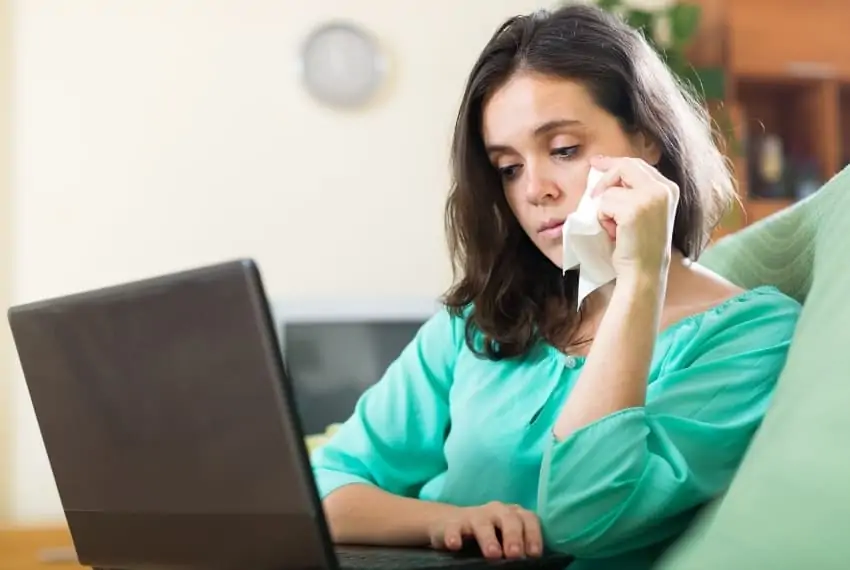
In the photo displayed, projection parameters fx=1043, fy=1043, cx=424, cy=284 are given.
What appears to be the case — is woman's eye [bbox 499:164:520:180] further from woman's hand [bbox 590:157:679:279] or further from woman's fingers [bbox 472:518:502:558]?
woman's fingers [bbox 472:518:502:558]

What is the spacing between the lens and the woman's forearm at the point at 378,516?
981 mm

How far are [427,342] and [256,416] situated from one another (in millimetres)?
631

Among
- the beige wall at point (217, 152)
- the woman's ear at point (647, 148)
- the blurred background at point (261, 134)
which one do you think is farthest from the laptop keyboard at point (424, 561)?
the beige wall at point (217, 152)

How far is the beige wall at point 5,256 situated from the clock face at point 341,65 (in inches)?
32.5

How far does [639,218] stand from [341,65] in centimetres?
233

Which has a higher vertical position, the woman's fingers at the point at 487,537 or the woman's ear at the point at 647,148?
the woman's ear at the point at 647,148

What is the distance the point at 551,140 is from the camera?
40.9 inches

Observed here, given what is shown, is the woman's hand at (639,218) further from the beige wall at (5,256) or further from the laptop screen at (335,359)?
the beige wall at (5,256)

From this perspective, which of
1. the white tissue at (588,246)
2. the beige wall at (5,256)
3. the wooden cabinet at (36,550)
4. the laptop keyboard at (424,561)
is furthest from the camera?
the beige wall at (5,256)

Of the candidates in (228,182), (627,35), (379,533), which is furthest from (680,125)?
(228,182)

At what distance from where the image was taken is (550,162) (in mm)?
1046

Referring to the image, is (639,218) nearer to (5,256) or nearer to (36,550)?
(36,550)

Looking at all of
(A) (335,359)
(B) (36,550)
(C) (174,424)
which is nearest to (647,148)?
(C) (174,424)

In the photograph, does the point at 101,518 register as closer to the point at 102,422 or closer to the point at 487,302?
the point at 102,422
